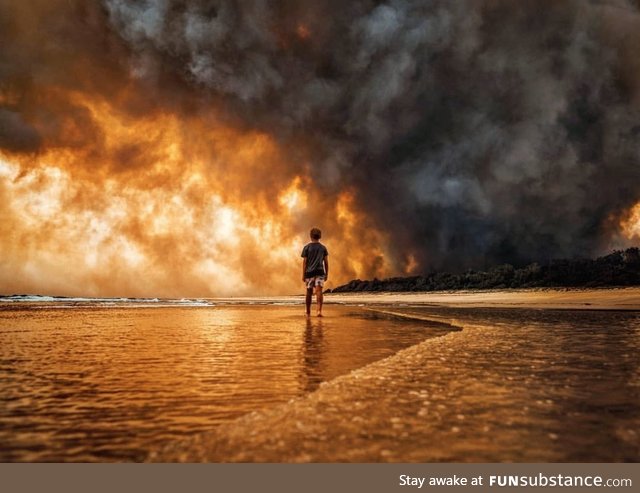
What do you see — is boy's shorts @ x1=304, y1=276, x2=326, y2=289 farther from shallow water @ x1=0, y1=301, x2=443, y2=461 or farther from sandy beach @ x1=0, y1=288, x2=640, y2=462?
sandy beach @ x1=0, y1=288, x2=640, y2=462

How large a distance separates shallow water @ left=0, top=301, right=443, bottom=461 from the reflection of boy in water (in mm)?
6423

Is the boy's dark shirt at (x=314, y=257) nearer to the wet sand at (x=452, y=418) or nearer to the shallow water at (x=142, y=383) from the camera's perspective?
the shallow water at (x=142, y=383)

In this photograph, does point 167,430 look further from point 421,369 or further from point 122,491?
point 421,369

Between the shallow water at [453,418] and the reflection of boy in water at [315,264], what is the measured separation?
362 inches

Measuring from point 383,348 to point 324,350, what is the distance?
76cm

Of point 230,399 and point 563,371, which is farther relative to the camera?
point 563,371

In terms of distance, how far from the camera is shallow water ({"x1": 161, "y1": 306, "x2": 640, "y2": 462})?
7.30ft

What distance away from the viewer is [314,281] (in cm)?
1405

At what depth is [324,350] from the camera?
590cm

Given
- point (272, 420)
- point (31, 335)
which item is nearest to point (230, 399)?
point (272, 420)

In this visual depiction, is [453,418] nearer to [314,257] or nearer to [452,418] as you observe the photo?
[452,418]

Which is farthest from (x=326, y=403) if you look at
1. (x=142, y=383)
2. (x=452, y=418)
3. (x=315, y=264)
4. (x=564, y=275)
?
(x=564, y=275)

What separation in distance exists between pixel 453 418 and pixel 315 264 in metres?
11.3

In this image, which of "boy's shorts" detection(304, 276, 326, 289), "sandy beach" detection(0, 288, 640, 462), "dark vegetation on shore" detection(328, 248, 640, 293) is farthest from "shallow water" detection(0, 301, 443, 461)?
"dark vegetation on shore" detection(328, 248, 640, 293)
